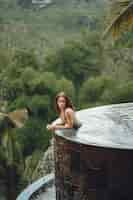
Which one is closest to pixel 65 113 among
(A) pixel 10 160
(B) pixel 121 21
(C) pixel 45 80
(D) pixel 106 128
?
(D) pixel 106 128

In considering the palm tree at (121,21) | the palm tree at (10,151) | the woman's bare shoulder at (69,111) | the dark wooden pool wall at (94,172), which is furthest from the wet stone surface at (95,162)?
the palm tree at (10,151)

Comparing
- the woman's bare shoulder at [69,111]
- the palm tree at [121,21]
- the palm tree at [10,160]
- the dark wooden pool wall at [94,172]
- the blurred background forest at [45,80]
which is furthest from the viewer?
the blurred background forest at [45,80]

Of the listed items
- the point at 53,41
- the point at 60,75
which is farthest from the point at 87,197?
the point at 53,41

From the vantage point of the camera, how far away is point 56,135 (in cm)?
944

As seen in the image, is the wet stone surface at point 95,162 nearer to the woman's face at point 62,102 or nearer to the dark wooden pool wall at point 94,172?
the dark wooden pool wall at point 94,172

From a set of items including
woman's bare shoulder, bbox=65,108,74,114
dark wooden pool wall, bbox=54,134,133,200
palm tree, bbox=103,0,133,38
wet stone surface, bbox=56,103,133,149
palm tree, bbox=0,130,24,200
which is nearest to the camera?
dark wooden pool wall, bbox=54,134,133,200

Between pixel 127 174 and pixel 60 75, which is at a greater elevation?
pixel 127 174

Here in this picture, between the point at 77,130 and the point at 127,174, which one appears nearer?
the point at 127,174

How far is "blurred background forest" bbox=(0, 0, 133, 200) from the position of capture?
959 inches

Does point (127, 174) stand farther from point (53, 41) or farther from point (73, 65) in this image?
point (53, 41)

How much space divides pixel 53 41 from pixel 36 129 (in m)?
13.4

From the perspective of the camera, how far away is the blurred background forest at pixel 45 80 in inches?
959

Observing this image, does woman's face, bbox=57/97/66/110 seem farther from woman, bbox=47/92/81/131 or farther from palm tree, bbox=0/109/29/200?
palm tree, bbox=0/109/29/200

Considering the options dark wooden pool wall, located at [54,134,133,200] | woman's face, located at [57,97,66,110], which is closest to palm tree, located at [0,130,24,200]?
woman's face, located at [57,97,66,110]
